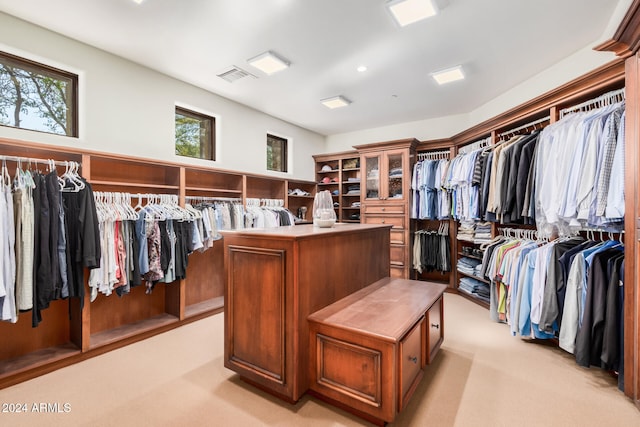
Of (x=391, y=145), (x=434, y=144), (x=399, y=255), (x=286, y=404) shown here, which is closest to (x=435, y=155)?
(x=434, y=144)

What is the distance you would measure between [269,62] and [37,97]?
220 centimetres

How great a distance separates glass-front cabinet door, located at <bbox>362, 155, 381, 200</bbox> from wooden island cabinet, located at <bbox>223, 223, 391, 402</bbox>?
3020mm

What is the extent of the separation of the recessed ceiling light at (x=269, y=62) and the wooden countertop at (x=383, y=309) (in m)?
2.50

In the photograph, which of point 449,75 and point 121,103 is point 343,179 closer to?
point 449,75

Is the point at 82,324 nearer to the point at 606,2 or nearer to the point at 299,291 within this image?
the point at 299,291

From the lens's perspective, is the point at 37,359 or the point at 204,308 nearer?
the point at 37,359

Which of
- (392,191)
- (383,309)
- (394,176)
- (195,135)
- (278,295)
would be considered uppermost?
(195,135)

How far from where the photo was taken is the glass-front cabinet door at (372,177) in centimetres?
513

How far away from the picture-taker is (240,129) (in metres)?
4.50

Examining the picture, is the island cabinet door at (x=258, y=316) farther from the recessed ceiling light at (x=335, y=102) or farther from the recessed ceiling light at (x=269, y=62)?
the recessed ceiling light at (x=335, y=102)

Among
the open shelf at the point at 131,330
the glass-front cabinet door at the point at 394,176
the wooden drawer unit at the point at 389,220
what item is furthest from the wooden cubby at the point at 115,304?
the glass-front cabinet door at the point at 394,176

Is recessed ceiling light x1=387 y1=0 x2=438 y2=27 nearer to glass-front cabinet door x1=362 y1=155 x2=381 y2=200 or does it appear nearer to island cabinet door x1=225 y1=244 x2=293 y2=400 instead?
island cabinet door x1=225 y1=244 x2=293 y2=400

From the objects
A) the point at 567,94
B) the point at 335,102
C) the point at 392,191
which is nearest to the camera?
the point at 567,94

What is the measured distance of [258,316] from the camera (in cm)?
195
